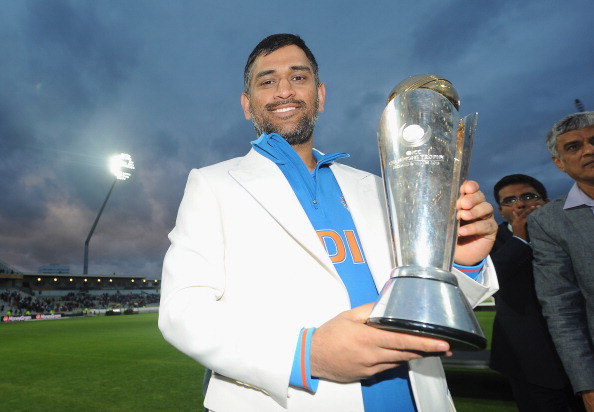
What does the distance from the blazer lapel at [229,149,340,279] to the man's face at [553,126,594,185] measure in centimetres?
159

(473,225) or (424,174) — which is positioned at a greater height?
(424,174)

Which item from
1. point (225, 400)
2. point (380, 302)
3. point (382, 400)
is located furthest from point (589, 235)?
point (225, 400)

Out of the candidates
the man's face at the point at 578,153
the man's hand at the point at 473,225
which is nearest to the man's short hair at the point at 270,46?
the man's hand at the point at 473,225

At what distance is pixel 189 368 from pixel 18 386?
2.98m

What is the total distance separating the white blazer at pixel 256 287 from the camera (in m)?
0.85

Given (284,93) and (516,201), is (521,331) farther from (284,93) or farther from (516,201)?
(284,93)

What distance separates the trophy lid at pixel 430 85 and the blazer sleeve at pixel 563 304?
4.58 feet

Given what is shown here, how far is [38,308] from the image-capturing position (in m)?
37.2

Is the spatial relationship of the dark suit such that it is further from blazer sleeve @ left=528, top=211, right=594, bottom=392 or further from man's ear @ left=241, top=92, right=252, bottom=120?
man's ear @ left=241, top=92, right=252, bottom=120

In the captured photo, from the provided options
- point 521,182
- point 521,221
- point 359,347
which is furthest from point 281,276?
point 521,182

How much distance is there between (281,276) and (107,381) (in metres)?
7.19

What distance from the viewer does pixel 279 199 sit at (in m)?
1.28

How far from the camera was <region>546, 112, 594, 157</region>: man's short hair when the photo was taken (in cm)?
188

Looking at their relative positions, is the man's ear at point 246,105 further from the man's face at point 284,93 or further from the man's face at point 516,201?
the man's face at point 516,201
